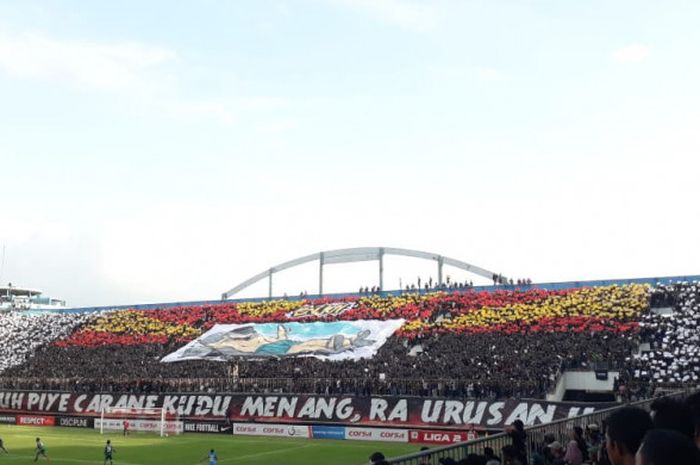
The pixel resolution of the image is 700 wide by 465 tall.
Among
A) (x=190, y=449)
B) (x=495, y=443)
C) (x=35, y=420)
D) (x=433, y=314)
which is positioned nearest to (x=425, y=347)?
(x=433, y=314)

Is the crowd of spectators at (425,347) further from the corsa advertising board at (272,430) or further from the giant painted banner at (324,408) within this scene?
the corsa advertising board at (272,430)

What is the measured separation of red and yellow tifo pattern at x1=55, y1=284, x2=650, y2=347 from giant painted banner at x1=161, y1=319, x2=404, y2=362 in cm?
184

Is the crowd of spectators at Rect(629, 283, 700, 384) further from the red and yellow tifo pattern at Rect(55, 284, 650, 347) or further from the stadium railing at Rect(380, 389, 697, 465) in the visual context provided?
the stadium railing at Rect(380, 389, 697, 465)

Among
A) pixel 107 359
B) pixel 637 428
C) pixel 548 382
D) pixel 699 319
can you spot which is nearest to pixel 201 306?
pixel 107 359

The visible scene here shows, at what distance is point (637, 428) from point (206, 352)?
6067cm

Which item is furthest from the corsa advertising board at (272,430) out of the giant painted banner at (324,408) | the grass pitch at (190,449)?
the grass pitch at (190,449)

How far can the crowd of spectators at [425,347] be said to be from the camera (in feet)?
150

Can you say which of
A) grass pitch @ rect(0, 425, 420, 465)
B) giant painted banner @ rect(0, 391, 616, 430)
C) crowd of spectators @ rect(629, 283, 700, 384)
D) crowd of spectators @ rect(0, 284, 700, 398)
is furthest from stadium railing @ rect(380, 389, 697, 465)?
crowd of spectators @ rect(0, 284, 700, 398)

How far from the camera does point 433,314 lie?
60.5 metres

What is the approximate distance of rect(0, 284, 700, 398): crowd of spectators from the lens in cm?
4569

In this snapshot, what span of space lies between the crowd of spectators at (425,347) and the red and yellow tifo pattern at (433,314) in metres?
0.12

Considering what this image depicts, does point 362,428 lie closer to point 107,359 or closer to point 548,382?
point 548,382

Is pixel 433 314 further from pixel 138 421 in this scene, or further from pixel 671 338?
pixel 138 421

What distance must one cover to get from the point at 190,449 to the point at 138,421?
13.2m
